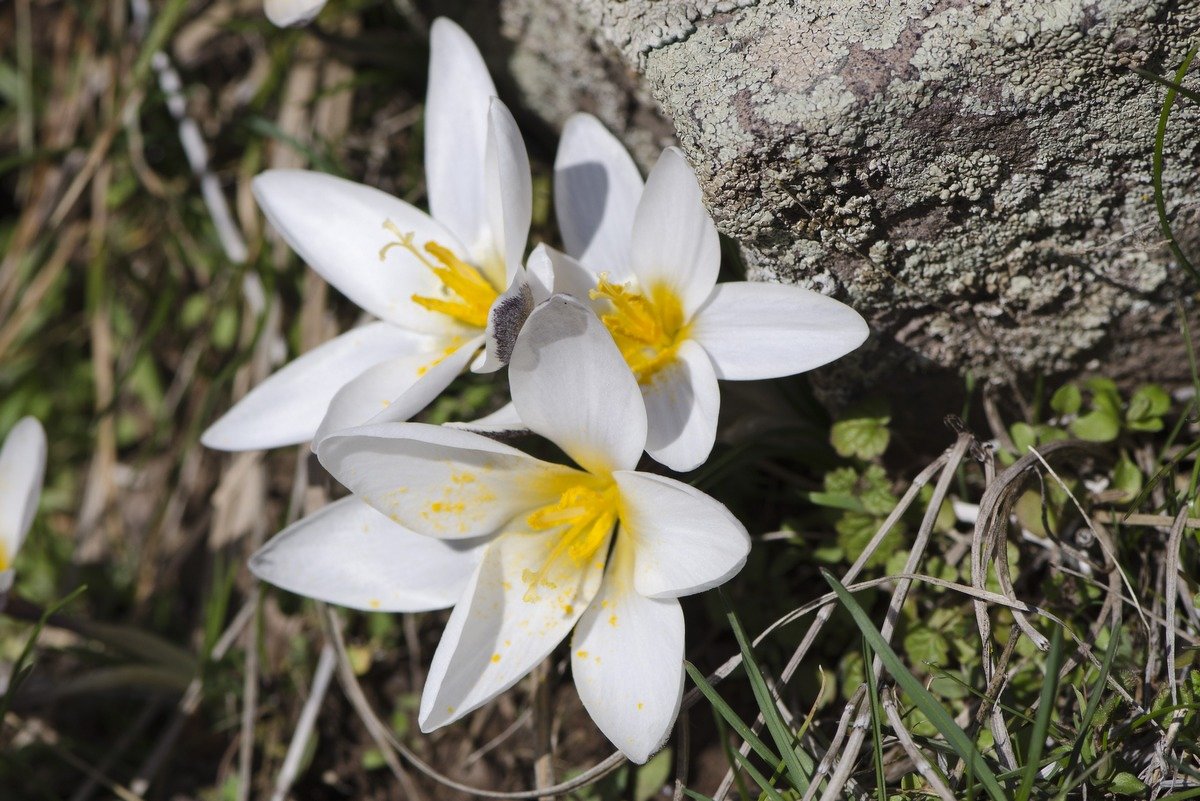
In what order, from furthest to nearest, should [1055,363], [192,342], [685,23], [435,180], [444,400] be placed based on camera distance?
[192,342], [444,400], [435,180], [1055,363], [685,23]

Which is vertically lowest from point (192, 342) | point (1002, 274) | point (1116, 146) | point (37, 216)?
point (192, 342)

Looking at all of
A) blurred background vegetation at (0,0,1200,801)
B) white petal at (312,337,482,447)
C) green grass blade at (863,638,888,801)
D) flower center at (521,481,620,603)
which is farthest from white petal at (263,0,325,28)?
green grass blade at (863,638,888,801)

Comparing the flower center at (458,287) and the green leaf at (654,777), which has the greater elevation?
the flower center at (458,287)

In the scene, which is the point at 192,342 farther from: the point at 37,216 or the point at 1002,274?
the point at 1002,274

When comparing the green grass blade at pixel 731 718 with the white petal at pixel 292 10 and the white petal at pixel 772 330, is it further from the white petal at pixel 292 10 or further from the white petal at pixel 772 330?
the white petal at pixel 292 10

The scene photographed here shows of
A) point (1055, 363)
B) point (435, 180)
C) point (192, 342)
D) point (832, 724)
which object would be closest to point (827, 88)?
point (1055, 363)

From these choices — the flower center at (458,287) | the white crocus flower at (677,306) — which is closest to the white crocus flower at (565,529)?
the white crocus flower at (677,306)
